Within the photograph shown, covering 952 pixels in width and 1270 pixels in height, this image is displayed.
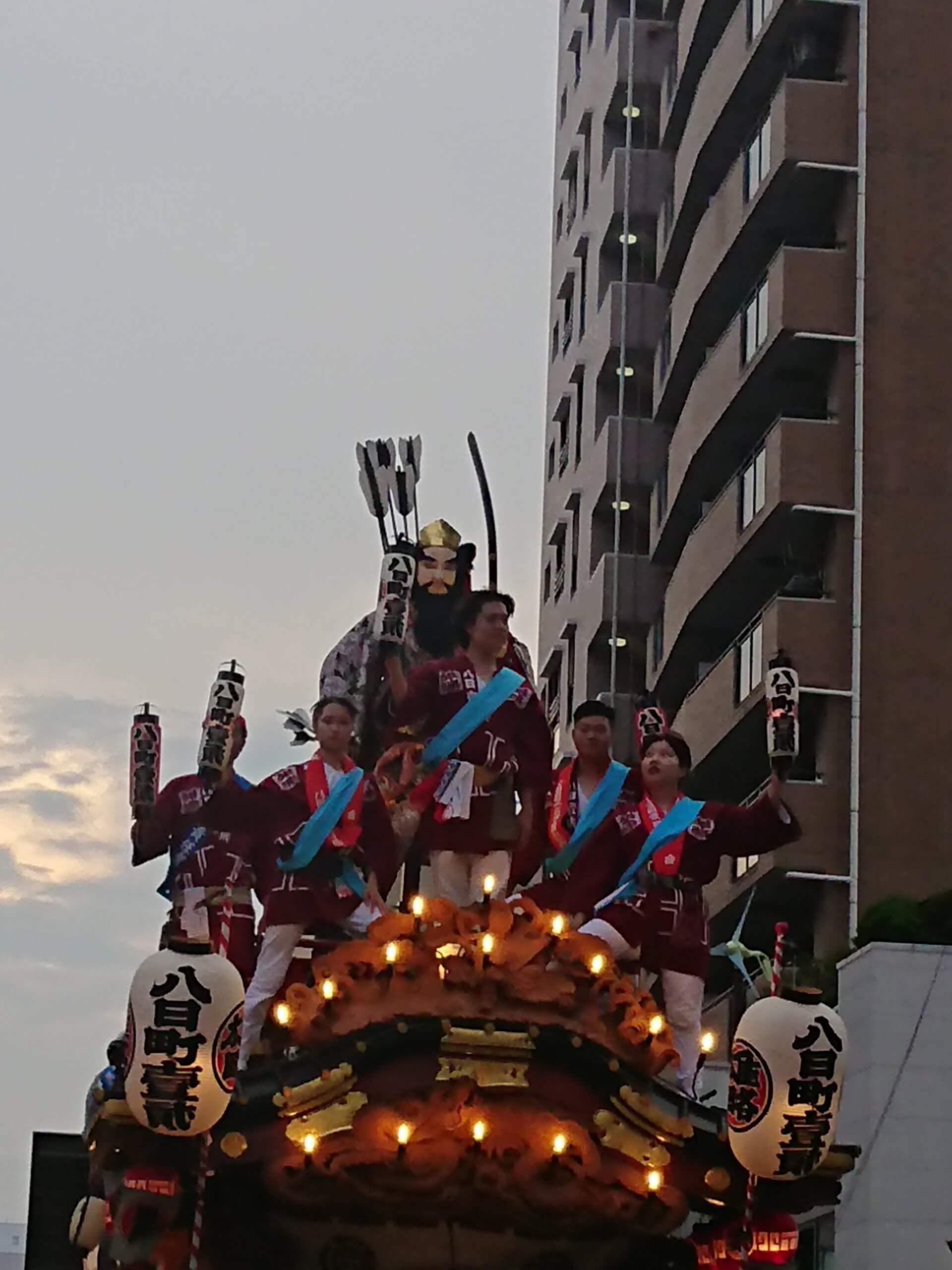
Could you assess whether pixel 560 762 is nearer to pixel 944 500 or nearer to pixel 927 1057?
pixel 927 1057

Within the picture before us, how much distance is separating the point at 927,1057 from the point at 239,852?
6.72 metres

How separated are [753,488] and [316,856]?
13.5 metres

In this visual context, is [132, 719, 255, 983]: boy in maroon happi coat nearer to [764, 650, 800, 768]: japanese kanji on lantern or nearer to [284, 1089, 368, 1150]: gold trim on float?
[284, 1089, 368, 1150]: gold trim on float

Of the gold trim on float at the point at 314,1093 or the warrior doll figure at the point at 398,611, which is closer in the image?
the gold trim on float at the point at 314,1093

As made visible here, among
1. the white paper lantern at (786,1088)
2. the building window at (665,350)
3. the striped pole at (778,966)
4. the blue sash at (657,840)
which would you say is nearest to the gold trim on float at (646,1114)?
the white paper lantern at (786,1088)

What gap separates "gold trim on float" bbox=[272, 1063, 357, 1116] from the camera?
9.02m

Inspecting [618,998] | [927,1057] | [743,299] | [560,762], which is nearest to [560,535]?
[743,299]

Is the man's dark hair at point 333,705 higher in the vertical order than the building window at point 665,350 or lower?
lower

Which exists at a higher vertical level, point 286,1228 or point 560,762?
point 560,762

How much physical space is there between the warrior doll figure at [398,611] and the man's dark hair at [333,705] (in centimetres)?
13

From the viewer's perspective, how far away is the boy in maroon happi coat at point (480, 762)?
35.2 feet

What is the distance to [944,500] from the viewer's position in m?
21.9

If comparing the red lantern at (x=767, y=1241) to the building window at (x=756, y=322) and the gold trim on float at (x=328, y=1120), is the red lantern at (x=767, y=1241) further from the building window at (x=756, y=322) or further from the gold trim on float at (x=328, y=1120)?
the building window at (x=756, y=322)

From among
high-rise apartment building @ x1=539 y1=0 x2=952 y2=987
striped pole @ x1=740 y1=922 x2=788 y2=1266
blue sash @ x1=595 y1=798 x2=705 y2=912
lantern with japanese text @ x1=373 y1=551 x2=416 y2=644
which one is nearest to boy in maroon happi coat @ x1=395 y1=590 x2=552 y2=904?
blue sash @ x1=595 y1=798 x2=705 y2=912
